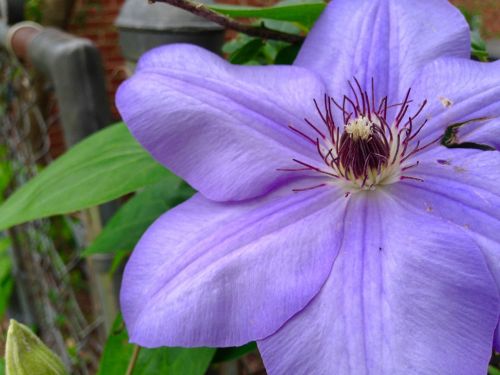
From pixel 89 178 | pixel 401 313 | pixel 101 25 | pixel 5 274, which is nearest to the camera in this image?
pixel 401 313

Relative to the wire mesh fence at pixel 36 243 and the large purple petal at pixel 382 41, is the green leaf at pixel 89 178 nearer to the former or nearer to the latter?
the large purple petal at pixel 382 41

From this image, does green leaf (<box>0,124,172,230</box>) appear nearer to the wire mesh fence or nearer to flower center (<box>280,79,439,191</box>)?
flower center (<box>280,79,439,191</box>)

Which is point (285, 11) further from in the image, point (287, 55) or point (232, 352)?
point (232, 352)

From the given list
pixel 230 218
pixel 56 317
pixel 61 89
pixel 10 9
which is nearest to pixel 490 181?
pixel 230 218

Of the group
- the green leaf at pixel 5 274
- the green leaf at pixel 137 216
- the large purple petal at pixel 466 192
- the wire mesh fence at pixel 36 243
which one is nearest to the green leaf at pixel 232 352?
the green leaf at pixel 137 216

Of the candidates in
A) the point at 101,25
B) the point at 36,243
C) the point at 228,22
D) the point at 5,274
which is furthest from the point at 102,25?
the point at 228,22
